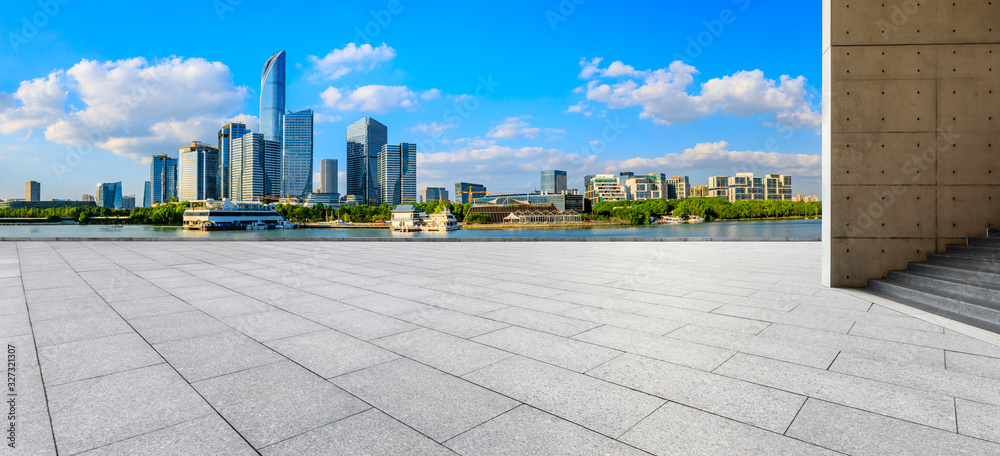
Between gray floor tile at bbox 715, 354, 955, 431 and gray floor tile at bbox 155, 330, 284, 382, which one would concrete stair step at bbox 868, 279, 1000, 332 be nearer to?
gray floor tile at bbox 715, 354, 955, 431

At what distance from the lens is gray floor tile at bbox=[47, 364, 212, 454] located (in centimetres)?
296

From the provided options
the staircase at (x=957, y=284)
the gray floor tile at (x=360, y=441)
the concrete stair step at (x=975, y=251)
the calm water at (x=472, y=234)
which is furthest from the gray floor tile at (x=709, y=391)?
the calm water at (x=472, y=234)

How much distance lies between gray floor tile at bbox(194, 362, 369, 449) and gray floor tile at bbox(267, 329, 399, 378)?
21 centimetres

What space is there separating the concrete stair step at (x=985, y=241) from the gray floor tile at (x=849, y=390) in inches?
260

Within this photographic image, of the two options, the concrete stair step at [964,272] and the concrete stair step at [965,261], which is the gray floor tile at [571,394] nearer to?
the concrete stair step at [964,272]

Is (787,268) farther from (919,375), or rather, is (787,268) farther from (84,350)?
(84,350)

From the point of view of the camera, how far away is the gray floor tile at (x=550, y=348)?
4395mm

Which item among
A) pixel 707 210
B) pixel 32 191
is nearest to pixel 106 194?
pixel 32 191

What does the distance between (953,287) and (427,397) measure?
818 centimetres

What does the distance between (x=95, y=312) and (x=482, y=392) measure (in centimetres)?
616

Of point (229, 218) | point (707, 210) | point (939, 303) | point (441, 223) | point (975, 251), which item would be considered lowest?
point (939, 303)

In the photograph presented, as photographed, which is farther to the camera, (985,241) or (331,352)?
(985,241)

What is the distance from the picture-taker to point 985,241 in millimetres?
8062

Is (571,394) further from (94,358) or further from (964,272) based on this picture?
(964,272)
